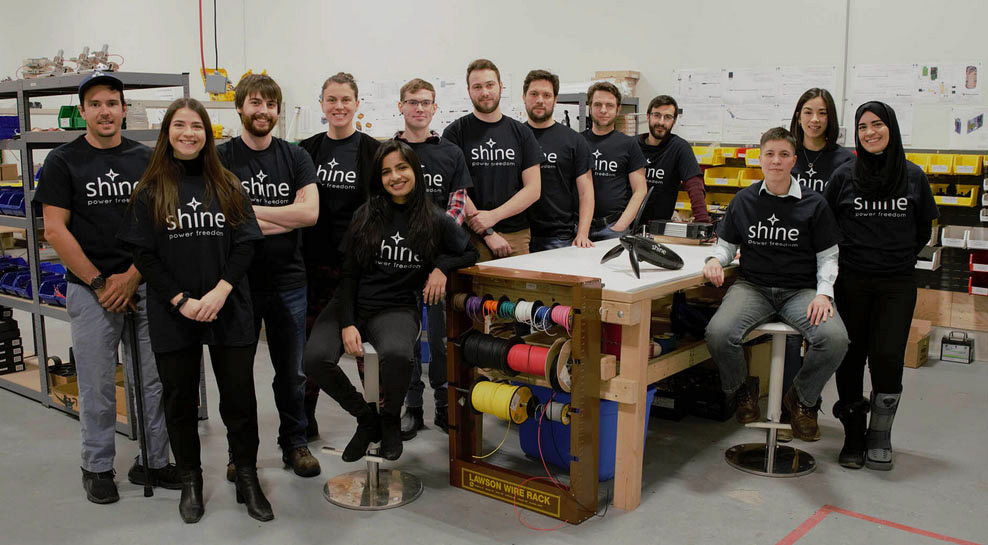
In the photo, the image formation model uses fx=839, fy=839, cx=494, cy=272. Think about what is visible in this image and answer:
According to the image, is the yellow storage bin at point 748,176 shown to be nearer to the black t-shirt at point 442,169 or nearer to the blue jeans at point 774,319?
the blue jeans at point 774,319

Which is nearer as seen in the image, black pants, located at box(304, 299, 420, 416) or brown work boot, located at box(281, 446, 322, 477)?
black pants, located at box(304, 299, 420, 416)

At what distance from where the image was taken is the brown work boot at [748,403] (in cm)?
377

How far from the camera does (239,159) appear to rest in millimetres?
3203

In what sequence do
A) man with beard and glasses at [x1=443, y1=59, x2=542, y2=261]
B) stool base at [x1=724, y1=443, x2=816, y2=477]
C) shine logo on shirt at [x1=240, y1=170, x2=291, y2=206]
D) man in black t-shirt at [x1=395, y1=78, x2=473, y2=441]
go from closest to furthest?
shine logo on shirt at [x1=240, y1=170, x2=291, y2=206] < stool base at [x1=724, y1=443, x2=816, y2=477] < man in black t-shirt at [x1=395, y1=78, x2=473, y2=441] < man with beard and glasses at [x1=443, y1=59, x2=542, y2=261]

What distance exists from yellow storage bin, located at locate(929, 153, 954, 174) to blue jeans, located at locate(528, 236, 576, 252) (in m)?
2.62

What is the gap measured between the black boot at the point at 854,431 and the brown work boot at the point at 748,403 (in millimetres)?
352

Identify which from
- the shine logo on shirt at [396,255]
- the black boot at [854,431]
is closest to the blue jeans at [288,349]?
the shine logo on shirt at [396,255]

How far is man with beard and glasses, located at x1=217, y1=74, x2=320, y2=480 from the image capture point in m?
3.17

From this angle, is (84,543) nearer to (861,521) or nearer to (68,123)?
(68,123)

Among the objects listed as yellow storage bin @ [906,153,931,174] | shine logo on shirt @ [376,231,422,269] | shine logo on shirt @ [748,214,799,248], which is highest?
yellow storage bin @ [906,153,931,174]

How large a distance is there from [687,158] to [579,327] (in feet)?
7.53

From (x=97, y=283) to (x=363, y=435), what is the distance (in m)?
1.15

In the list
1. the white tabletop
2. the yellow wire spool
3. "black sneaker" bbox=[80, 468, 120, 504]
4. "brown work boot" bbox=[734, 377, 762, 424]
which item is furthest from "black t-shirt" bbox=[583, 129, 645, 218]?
"black sneaker" bbox=[80, 468, 120, 504]

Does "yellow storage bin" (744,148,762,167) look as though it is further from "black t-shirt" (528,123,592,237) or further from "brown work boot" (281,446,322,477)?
"brown work boot" (281,446,322,477)
